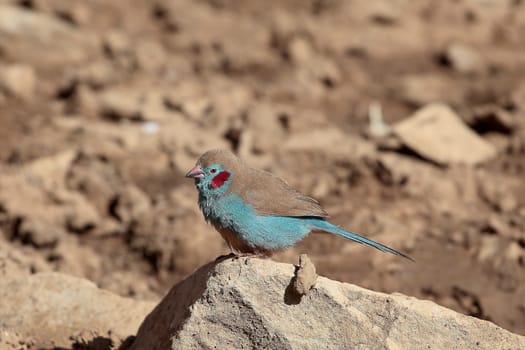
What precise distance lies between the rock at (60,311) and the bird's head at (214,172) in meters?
0.91

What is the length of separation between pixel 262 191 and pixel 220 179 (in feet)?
0.85

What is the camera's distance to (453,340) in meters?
4.01

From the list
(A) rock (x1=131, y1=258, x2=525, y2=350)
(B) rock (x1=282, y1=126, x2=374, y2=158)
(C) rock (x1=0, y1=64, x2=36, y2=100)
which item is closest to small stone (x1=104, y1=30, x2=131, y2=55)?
(C) rock (x1=0, y1=64, x2=36, y2=100)

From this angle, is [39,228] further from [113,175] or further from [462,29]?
[462,29]

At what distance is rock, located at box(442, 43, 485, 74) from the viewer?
35.0 ft

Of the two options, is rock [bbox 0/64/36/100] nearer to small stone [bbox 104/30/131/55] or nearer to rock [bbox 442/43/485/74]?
small stone [bbox 104/30/131/55]

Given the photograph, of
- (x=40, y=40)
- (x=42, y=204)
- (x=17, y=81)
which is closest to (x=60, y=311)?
(x=42, y=204)

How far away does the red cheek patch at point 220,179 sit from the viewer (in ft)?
16.5

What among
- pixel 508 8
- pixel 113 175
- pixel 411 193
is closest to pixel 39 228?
pixel 113 175

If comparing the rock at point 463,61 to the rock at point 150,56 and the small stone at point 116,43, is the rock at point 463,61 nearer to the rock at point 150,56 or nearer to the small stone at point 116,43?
the rock at point 150,56

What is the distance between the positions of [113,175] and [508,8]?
20.9 ft

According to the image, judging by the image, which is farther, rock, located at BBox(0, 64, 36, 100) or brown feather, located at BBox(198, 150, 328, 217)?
rock, located at BBox(0, 64, 36, 100)

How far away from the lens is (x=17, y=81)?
31.7 feet

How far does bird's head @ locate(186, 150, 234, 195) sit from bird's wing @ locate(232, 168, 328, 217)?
7cm
